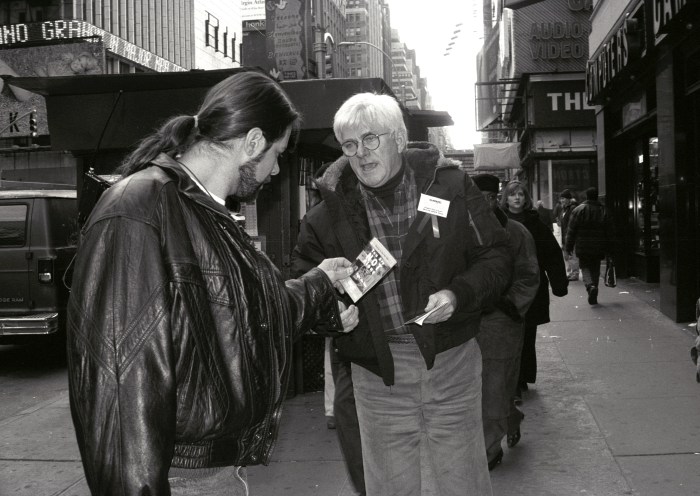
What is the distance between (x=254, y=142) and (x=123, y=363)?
0.74 m

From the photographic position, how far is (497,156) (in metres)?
29.4

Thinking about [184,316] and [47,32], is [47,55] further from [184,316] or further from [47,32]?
[184,316]

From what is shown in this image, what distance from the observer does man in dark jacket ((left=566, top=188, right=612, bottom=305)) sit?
42.5 feet

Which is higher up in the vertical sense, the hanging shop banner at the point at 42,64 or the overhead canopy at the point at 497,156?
the hanging shop banner at the point at 42,64

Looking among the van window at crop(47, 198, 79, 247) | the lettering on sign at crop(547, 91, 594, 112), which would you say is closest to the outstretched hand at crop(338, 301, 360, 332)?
the van window at crop(47, 198, 79, 247)

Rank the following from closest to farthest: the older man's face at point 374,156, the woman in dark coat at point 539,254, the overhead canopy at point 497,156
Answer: the older man's face at point 374,156 → the woman in dark coat at point 539,254 → the overhead canopy at point 497,156

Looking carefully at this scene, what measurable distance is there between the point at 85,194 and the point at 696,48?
7.42 metres

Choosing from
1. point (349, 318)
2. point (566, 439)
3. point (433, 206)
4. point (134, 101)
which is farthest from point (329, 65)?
point (349, 318)

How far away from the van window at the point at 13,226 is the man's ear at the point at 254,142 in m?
8.57

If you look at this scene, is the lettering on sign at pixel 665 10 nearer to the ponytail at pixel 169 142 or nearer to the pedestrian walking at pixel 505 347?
the pedestrian walking at pixel 505 347

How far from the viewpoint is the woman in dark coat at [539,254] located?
6.76 metres

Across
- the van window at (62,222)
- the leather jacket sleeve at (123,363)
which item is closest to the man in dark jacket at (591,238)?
the van window at (62,222)

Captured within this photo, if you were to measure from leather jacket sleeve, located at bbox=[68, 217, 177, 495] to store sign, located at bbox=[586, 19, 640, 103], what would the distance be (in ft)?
37.3

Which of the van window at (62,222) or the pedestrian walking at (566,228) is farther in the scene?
the pedestrian walking at (566,228)
